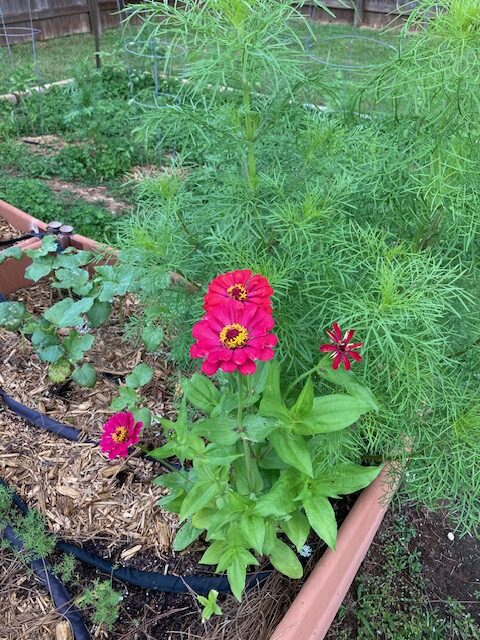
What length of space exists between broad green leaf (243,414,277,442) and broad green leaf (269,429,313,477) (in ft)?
0.16

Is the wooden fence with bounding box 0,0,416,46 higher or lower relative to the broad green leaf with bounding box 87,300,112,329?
higher

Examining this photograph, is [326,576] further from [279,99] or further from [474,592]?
[279,99]

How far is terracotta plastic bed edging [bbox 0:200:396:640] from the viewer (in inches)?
54.9

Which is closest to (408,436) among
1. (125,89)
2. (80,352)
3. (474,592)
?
(474,592)

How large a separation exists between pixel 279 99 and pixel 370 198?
36 centimetres

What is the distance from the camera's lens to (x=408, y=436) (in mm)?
1562

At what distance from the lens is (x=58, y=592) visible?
157cm

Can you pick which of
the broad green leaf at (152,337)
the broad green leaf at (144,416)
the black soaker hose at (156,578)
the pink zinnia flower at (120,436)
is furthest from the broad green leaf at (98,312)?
the black soaker hose at (156,578)

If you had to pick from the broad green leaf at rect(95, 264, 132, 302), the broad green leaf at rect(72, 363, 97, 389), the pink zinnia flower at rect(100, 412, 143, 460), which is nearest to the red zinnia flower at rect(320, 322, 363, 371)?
the pink zinnia flower at rect(100, 412, 143, 460)

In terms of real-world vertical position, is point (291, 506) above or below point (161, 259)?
below

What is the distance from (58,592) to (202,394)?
70 centimetres

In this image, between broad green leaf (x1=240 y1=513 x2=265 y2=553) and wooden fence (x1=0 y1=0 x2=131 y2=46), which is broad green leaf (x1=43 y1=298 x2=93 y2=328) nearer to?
broad green leaf (x1=240 y1=513 x2=265 y2=553)

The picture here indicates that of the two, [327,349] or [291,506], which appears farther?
[291,506]

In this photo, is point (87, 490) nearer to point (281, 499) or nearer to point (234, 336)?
point (281, 499)
